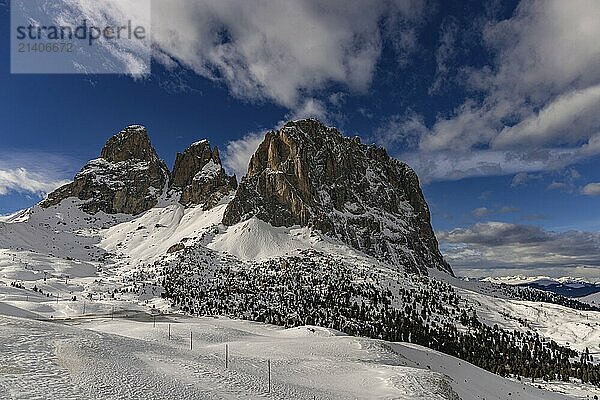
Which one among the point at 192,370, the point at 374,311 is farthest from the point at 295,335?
the point at 374,311

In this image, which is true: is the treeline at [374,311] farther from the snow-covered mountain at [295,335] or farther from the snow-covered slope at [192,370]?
the snow-covered slope at [192,370]

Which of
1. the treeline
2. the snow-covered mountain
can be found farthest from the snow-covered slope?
the treeline

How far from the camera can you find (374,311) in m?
162

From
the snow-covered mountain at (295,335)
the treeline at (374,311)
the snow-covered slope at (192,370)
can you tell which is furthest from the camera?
the treeline at (374,311)

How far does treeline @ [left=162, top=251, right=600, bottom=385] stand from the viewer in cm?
13462

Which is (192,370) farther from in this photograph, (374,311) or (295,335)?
(374,311)

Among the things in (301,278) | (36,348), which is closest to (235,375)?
(36,348)

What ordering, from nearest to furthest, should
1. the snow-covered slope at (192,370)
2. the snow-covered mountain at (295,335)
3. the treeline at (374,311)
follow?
1. the snow-covered slope at (192,370)
2. the snow-covered mountain at (295,335)
3. the treeline at (374,311)

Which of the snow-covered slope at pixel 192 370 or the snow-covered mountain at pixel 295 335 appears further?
the snow-covered mountain at pixel 295 335

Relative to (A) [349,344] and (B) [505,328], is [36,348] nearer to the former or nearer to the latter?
(A) [349,344]

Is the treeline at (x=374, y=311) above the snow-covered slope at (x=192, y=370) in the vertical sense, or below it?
below

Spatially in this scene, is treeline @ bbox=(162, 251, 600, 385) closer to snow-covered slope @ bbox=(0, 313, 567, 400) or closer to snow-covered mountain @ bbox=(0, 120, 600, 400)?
snow-covered mountain @ bbox=(0, 120, 600, 400)

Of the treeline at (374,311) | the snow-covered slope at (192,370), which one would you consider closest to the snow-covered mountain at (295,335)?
the snow-covered slope at (192,370)

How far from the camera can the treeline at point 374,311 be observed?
135m
